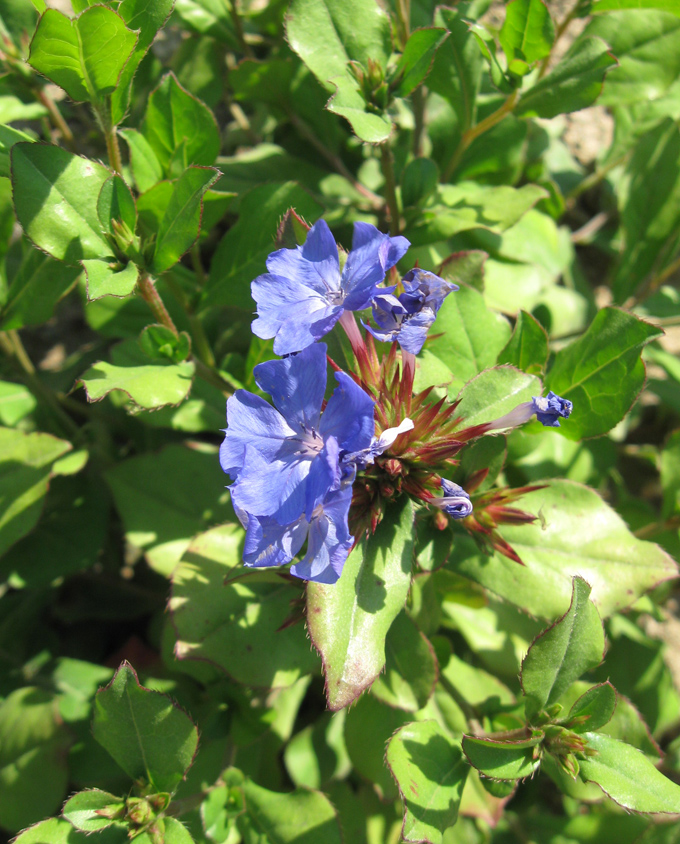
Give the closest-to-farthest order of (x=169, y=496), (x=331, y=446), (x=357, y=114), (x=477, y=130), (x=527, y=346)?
(x=331, y=446) < (x=357, y=114) < (x=527, y=346) < (x=477, y=130) < (x=169, y=496)

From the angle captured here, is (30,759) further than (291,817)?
Yes

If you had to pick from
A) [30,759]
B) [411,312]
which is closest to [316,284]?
[411,312]

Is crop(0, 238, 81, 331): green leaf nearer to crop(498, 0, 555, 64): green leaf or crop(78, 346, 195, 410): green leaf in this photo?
crop(78, 346, 195, 410): green leaf

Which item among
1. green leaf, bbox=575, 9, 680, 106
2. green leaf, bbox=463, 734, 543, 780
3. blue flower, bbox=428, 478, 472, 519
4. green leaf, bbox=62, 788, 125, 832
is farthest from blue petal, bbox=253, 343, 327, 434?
green leaf, bbox=575, 9, 680, 106

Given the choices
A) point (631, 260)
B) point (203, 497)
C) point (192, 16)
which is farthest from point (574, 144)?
point (203, 497)

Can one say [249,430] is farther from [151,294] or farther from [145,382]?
[151,294]

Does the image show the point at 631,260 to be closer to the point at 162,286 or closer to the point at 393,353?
the point at 393,353
